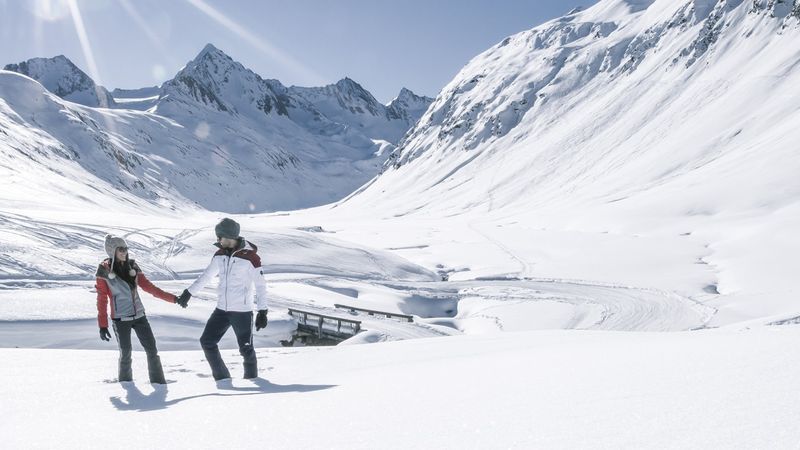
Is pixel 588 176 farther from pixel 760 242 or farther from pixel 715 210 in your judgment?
pixel 760 242

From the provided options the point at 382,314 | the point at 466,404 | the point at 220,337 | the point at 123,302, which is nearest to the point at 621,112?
the point at 382,314

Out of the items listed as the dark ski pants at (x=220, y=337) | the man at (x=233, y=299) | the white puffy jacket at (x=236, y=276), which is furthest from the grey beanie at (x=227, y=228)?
the dark ski pants at (x=220, y=337)

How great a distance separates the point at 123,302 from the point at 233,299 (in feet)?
4.64

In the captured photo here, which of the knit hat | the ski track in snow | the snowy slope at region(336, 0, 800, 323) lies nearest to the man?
the knit hat

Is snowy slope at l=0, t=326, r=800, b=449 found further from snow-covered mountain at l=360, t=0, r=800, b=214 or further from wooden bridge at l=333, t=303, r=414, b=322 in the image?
snow-covered mountain at l=360, t=0, r=800, b=214

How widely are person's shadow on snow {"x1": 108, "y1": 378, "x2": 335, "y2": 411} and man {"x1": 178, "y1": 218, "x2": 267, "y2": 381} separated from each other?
1.19ft

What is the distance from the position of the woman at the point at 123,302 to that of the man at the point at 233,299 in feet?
1.96

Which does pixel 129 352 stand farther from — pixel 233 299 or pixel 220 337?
pixel 233 299

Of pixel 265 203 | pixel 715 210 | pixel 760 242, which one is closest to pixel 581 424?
pixel 760 242

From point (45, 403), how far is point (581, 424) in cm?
481

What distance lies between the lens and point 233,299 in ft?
21.3

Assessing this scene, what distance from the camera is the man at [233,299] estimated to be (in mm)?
6441

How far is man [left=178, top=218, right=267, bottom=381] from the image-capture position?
644 centimetres

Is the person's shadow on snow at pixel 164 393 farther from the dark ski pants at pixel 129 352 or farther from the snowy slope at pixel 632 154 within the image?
the snowy slope at pixel 632 154
